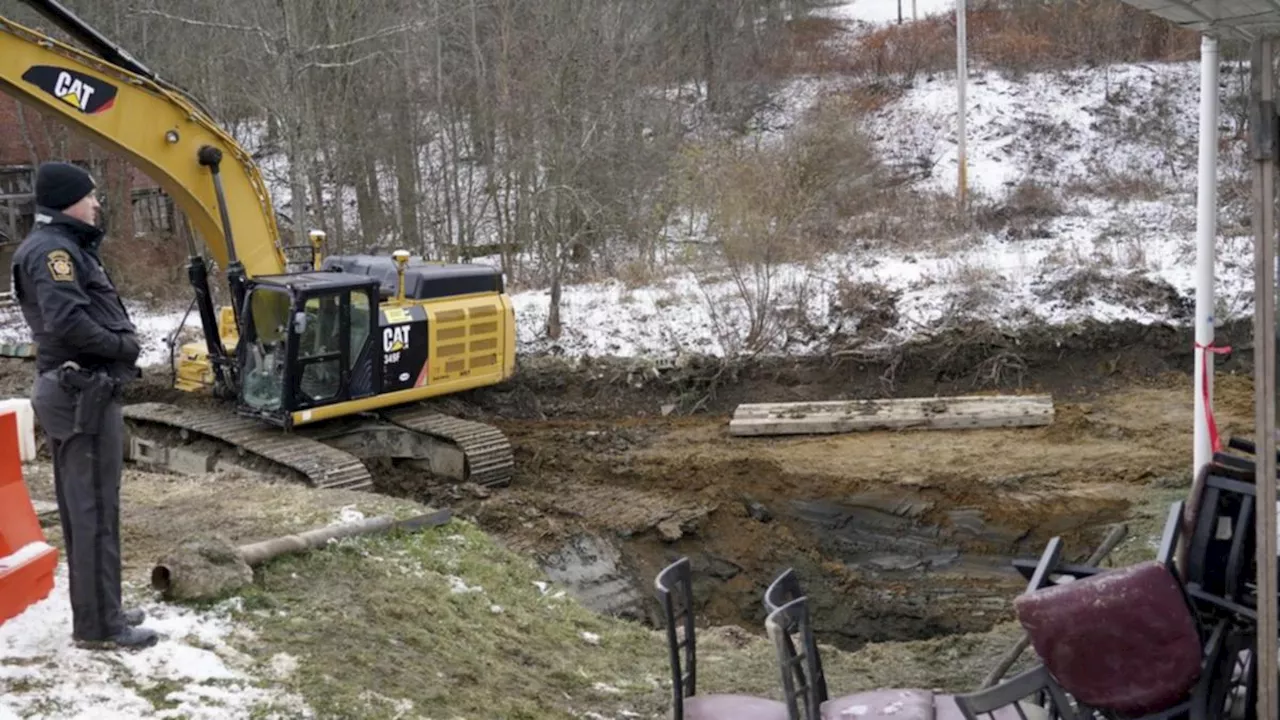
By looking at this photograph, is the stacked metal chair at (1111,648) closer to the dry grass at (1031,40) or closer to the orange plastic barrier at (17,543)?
the orange plastic barrier at (17,543)

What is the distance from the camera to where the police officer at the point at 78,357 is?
4.77 metres

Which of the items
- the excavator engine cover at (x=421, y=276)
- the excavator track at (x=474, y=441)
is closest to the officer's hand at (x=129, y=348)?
the excavator track at (x=474, y=441)

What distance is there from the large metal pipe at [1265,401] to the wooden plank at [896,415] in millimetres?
8915

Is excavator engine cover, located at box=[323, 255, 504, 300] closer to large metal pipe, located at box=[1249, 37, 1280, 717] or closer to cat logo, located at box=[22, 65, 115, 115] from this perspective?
cat logo, located at box=[22, 65, 115, 115]

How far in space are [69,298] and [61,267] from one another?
0.40 ft

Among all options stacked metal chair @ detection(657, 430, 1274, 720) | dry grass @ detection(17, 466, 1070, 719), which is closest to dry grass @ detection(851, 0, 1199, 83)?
dry grass @ detection(17, 466, 1070, 719)

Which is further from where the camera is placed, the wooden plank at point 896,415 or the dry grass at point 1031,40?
the dry grass at point 1031,40

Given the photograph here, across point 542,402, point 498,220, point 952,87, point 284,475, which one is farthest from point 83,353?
point 952,87

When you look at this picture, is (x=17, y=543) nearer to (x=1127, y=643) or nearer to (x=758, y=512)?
(x=1127, y=643)

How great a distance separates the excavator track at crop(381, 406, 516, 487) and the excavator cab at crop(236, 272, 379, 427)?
75cm

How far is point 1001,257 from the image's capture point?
17438 millimetres

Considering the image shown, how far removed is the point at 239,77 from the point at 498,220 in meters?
4.90

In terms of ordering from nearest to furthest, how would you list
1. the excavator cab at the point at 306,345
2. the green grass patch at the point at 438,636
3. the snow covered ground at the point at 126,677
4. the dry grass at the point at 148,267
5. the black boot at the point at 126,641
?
1. the snow covered ground at the point at 126,677
2. the black boot at the point at 126,641
3. the green grass patch at the point at 438,636
4. the excavator cab at the point at 306,345
5. the dry grass at the point at 148,267

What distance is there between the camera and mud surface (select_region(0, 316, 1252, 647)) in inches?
368
